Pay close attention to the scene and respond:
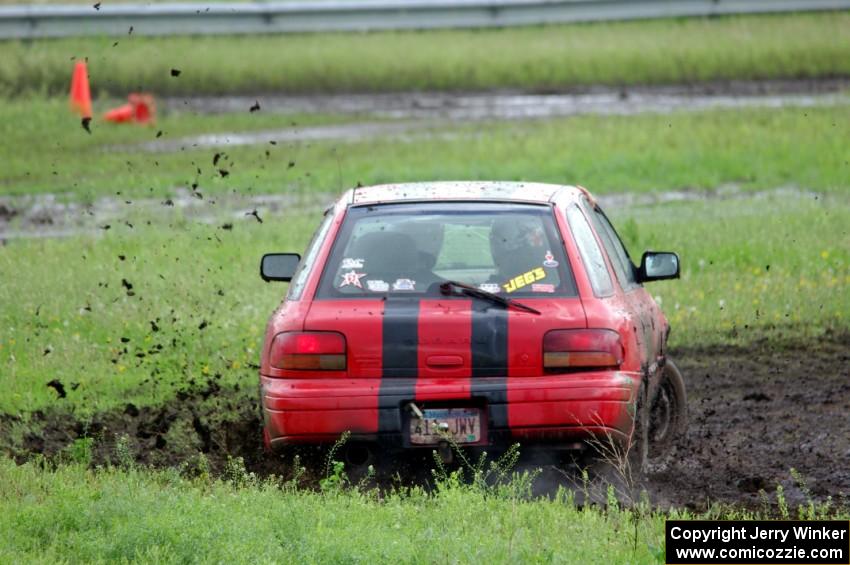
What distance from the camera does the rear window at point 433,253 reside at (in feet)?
26.8

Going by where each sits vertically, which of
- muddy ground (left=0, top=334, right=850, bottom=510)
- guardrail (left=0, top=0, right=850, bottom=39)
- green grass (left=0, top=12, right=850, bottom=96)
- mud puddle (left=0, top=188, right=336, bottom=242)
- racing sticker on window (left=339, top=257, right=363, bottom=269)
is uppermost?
guardrail (left=0, top=0, right=850, bottom=39)

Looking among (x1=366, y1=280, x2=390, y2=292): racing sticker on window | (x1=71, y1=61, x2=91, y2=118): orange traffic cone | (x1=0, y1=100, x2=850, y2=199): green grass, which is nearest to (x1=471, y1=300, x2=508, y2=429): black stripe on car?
(x1=366, y1=280, x2=390, y2=292): racing sticker on window

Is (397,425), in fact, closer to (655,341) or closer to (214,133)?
(655,341)

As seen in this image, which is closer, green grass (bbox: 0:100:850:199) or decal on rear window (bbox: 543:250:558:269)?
decal on rear window (bbox: 543:250:558:269)

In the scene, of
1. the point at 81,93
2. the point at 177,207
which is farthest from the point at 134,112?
the point at 177,207

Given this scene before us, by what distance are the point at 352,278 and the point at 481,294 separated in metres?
0.64

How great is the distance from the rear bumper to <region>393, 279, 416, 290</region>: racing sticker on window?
51 centimetres

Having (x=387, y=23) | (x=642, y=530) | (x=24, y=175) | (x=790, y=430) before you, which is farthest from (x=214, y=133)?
(x=642, y=530)

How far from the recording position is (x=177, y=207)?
1859 centimetres

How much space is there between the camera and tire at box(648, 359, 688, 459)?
9526 mm

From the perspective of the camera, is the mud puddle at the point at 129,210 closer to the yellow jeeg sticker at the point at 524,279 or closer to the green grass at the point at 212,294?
the green grass at the point at 212,294

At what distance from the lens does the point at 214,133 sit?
74.6ft

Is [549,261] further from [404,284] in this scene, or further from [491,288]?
[404,284]

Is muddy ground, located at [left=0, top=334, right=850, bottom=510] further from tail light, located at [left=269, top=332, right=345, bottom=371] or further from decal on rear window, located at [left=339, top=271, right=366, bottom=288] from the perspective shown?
decal on rear window, located at [left=339, top=271, right=366, bottom=288]
